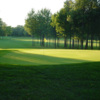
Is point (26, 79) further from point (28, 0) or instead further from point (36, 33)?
point (36, 33)

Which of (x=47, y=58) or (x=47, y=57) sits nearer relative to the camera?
(x=47, y=58)

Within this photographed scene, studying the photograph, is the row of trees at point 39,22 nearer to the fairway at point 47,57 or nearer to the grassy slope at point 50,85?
the fairway at point 47,57

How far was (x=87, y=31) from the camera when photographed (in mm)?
36188

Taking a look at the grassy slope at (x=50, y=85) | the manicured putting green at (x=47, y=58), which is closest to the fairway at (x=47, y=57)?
the manicured putting green at (x=47, y=58)

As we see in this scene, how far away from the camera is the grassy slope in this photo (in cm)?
378

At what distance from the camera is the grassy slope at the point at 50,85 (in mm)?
3778

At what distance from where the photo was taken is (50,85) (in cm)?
449

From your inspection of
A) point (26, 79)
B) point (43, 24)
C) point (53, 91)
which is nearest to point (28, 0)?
point (26, 79)

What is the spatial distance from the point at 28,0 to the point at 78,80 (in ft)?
43.2

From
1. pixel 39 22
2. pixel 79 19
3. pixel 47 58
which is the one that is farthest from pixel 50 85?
pixel 39 22

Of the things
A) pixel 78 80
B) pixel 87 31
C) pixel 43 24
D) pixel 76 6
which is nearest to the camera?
pixel 78 80

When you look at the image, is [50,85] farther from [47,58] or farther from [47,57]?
[47,57]

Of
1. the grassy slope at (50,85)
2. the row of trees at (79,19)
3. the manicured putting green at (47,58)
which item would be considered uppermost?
the row of trees at (79,19)

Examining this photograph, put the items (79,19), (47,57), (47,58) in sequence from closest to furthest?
(47,58) → (47,57) → (79,19)
